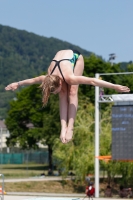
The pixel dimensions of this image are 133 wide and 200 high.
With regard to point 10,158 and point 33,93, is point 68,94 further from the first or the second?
point 10,158

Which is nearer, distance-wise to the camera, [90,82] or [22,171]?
[90,82]

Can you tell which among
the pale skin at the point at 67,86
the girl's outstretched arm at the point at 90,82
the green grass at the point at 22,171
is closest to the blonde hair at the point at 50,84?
the pale skin at the point at 67,86

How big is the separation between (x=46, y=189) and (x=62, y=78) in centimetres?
3641

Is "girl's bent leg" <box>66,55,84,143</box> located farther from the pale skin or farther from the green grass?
the green grass

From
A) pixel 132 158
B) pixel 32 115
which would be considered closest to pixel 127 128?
pixel 132 158

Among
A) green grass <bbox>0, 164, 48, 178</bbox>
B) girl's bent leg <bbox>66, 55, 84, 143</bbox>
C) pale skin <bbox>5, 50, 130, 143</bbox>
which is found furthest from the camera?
green grass <bbox>0, 164, 48, 178</bbox>

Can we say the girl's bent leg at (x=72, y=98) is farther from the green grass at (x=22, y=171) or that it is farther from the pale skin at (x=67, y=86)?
the green grass at (x=22, y=171)

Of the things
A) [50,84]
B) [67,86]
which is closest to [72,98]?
[67,86]

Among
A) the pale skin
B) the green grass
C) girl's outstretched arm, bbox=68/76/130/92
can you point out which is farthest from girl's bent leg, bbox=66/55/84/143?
the green grass

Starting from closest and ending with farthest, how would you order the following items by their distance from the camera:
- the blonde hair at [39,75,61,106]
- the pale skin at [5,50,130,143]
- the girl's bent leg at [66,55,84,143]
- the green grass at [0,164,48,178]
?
1. the blonde hair at [39,75,61,106]
2. the pale skin at [5,50,130,143]
3. the girl's bent leg at [66,55,84,143]
4. the green grass at [0,164,48,178]

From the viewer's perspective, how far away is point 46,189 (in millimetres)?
43906

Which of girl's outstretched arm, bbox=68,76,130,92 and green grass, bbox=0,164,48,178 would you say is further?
green grass, bbox=0,164,48,178

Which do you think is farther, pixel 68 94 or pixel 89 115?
pixel 89 115

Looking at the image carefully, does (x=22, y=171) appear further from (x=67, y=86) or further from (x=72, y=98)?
(x=67, y=86)
